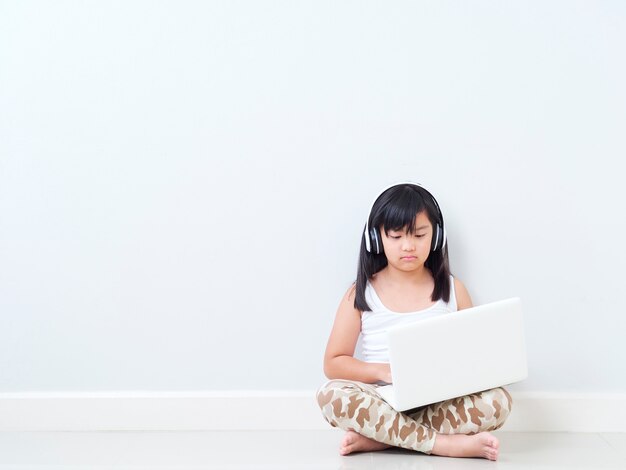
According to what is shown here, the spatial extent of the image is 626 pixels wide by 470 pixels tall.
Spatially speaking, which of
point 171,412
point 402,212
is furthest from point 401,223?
point 171,412

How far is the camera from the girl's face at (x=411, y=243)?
159cm

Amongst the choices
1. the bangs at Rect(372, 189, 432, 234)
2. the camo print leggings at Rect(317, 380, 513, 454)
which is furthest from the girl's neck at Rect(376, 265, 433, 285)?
the camo print leggings at Rect(317, 380, 513, 454)

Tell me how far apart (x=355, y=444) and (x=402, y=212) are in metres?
0.44

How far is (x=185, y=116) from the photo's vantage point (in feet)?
5.57

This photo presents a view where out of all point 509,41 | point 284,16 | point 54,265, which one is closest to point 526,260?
point 509,41

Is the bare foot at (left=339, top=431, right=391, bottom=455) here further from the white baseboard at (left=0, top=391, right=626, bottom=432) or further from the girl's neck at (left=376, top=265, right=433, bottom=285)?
the girl's neck at (left=376, top=265, right=433, bottom=285)

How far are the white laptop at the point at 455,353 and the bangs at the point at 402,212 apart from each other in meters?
0.24

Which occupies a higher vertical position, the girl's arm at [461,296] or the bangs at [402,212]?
the bangs at [402,212]

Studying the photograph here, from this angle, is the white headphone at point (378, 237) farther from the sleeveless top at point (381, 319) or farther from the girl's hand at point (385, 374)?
the girl's hand at point (385, 374)

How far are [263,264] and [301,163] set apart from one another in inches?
8.7

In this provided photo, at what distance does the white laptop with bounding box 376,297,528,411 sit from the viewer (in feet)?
4.58

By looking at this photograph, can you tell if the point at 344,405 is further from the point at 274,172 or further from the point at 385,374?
the point at 274,172

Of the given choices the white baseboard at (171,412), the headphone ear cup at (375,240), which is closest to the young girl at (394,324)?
the headphone ear cup at (375,240)

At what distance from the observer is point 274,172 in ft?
5.57
